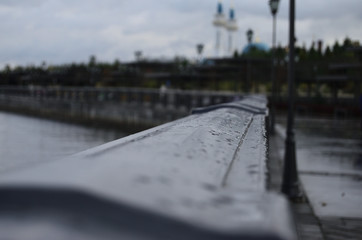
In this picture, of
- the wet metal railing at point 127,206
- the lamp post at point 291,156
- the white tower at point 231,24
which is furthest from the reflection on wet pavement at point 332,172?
the white tower at point 231,24

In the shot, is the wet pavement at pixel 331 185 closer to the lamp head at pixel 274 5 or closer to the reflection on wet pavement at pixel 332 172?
the reflection on wet pavement at pixel 332 172

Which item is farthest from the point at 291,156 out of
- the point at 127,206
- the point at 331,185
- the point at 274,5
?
the point at 274,5

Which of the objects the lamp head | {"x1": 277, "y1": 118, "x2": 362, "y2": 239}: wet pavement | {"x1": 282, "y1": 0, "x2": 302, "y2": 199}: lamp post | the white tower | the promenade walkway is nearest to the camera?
the promenade walkway

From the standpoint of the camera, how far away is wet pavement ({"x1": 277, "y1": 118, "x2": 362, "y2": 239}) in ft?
26.9

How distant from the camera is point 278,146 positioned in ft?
70.4

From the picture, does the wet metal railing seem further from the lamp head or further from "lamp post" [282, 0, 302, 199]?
the lamp head

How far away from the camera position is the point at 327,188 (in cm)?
1157

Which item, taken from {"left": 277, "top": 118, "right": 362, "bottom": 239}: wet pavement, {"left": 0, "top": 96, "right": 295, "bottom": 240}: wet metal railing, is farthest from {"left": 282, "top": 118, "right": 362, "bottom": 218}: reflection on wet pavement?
{"left": 0, "top": 96, "right": 295, "bottom": 240}: wet metal railing

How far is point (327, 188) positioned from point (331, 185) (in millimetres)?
406

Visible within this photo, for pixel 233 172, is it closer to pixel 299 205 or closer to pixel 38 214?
pixel 38 214

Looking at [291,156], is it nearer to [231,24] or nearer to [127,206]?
[127,206]

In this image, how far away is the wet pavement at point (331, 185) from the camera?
820cm

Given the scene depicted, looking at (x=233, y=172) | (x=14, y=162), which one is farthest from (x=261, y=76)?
(x=233, y=172)

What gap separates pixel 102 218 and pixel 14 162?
101ft
